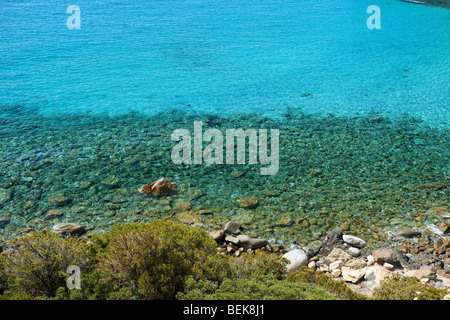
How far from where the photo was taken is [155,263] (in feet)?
18.5

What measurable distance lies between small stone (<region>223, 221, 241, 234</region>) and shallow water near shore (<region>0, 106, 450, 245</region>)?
371 millimetres

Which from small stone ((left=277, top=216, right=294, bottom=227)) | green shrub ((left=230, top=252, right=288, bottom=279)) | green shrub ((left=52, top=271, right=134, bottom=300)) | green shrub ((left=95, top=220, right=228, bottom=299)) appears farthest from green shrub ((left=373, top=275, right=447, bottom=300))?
green shrub ((left=52, top=271, right=134, bottom=300))

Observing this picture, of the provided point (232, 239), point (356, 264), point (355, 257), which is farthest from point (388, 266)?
point (232, 239)

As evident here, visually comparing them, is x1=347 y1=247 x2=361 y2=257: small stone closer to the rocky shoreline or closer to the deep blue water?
the rocky shoreline

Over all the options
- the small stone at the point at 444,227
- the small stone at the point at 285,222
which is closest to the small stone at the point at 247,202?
the small stone at the point at 285,222

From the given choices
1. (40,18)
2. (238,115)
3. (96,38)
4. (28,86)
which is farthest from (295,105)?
(40,18)

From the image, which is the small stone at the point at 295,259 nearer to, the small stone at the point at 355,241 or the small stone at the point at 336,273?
the small stone at the point at 336,273

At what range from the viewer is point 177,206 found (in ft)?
31.6

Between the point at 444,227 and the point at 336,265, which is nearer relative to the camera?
the point at 336,265

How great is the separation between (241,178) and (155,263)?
5517 millimetres

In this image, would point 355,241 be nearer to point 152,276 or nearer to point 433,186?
point 433,186

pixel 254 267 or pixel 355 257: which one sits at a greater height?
pixel 254 267

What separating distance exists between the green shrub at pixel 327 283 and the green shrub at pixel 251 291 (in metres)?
0.24

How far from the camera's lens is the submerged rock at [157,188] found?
32.9 ft
